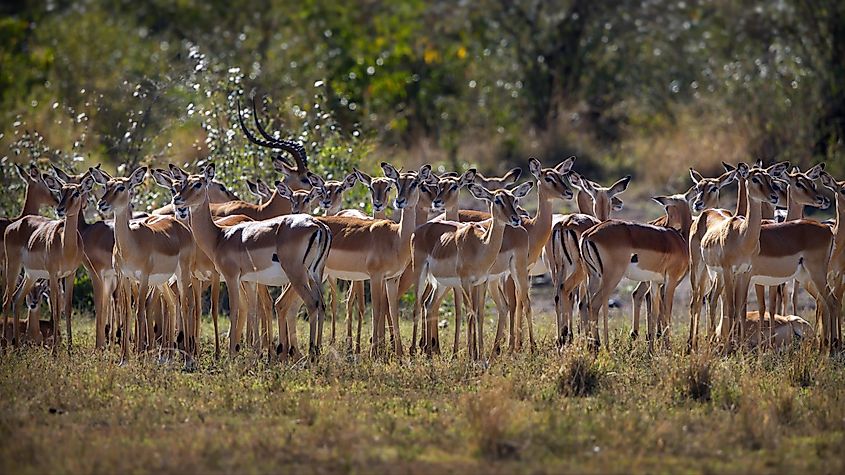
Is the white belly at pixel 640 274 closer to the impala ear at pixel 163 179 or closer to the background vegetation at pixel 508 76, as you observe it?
the impala ear at pixel 163 179

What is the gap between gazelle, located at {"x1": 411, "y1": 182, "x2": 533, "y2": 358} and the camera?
10.1 metres

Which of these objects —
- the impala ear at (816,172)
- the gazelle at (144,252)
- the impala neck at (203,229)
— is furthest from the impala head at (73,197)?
the impala ear at (816,172)

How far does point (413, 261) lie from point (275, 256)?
3.78ft

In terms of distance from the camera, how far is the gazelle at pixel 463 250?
10070mm

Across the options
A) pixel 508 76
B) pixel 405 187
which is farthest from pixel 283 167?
pixel 508 76

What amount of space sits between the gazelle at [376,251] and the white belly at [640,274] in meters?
1.82

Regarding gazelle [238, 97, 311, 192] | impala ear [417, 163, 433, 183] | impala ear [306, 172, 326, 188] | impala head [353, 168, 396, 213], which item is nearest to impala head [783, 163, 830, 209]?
impala ear [417, 163, 433, 183]

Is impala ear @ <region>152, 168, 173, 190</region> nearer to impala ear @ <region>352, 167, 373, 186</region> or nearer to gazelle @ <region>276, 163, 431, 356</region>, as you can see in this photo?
gazelle @ <region>276, 163, 431, 356</region>

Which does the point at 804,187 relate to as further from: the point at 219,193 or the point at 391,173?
the point at 219,193

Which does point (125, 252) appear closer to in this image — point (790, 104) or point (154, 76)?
point (154, 76)

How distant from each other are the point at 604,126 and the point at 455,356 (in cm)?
1348

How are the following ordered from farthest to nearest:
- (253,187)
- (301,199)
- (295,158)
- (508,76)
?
1. (508,76)
2. (295,158)
3. (253,187)
4. (301,199)

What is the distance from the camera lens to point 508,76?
23.4 meters

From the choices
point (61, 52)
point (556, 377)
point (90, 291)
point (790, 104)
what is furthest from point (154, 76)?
point (556, 377)
